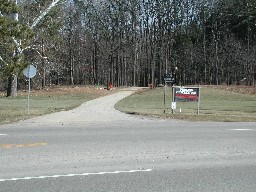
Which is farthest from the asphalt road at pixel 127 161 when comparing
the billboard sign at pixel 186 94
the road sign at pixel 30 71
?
the billboard sign at pixel 186 94

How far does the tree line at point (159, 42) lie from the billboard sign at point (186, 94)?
4613 centimetres

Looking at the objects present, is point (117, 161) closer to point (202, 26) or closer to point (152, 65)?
point (152, 65)

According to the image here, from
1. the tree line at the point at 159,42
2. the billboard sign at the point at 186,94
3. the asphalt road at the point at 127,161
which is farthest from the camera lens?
the tree line at the point at 159,42

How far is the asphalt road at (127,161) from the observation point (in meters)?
6.90

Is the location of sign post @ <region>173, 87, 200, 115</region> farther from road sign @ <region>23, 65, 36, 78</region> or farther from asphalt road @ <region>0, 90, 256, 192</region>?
asphalt road @ <region>0, 90, 256, 192</region>

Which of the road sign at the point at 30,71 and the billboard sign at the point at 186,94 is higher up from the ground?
the road sign at the point at 30,71

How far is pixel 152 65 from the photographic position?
74750mm

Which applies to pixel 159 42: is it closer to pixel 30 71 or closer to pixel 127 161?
pixel 30 71

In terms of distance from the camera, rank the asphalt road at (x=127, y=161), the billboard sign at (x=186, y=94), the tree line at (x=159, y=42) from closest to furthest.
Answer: the asphalt road at (x=127, y=161)
the billboard sign at (x=186, y=94)
the tree line at (x=159, y=42)

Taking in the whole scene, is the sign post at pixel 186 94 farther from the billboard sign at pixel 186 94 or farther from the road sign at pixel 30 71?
the road sign at pixel 30 71

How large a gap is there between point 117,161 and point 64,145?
261cm

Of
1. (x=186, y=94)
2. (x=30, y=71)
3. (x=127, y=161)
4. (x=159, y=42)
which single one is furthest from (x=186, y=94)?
(x=159, y=42)

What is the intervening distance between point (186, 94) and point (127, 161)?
15115 millimetres

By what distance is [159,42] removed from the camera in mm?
79750
